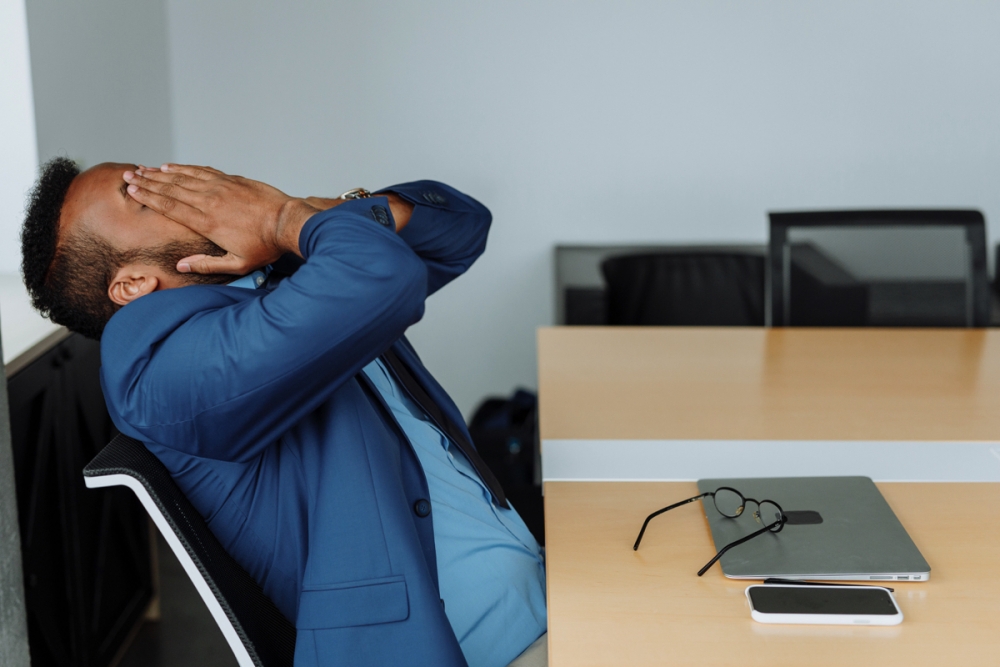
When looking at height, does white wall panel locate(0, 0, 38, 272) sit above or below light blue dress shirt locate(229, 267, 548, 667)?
above

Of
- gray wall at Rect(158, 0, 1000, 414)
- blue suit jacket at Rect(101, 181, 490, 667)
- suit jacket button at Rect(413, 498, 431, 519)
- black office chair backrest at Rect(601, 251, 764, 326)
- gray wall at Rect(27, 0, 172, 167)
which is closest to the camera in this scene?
blue suit jacket at Rect(101, 181, 490, 667)

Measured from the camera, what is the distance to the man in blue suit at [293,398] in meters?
0.92

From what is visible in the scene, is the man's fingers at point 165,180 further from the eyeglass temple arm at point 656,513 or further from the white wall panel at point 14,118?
the white wall panel at point 14,118

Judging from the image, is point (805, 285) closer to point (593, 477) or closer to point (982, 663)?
point (593, 477)

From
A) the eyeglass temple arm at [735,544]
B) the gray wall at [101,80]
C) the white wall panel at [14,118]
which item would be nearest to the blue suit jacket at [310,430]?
the eyeglass temple arm at [735,544]

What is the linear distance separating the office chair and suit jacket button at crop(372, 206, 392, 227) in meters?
1.43

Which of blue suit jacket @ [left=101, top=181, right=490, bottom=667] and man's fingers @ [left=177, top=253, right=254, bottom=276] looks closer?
blue suit jacket @ [left=101, top=181, right=490, bottom=667]

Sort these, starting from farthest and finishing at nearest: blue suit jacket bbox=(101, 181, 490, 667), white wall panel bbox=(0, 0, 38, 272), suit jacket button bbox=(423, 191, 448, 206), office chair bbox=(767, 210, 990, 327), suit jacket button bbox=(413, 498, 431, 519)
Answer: office chair bbox=(767, 210, 990, 327) → white wall panel bbox=(0, 0, 38, 272) → suit jacket button bbox=(423, 191, 448, 206) → suit jacket button bbox=(413, 498, 431, 519) → blue suit jacket bbox=(101, 181, 490, 667)

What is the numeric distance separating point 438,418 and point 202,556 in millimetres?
432

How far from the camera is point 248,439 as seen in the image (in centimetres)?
97

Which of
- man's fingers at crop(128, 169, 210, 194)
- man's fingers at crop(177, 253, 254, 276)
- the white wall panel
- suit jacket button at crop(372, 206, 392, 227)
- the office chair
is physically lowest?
the office chair

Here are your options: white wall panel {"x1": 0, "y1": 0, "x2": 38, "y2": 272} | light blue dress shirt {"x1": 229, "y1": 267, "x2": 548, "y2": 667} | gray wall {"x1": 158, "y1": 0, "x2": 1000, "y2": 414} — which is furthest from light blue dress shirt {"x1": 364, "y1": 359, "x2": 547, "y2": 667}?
gray wall {"x1": 158, "y1": 0, "x2": 1000, "y2": 414}

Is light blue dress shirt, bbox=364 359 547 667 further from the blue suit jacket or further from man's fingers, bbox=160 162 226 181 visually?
man's fingers, bbox=160 162 226 181

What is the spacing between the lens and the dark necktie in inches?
51.4
